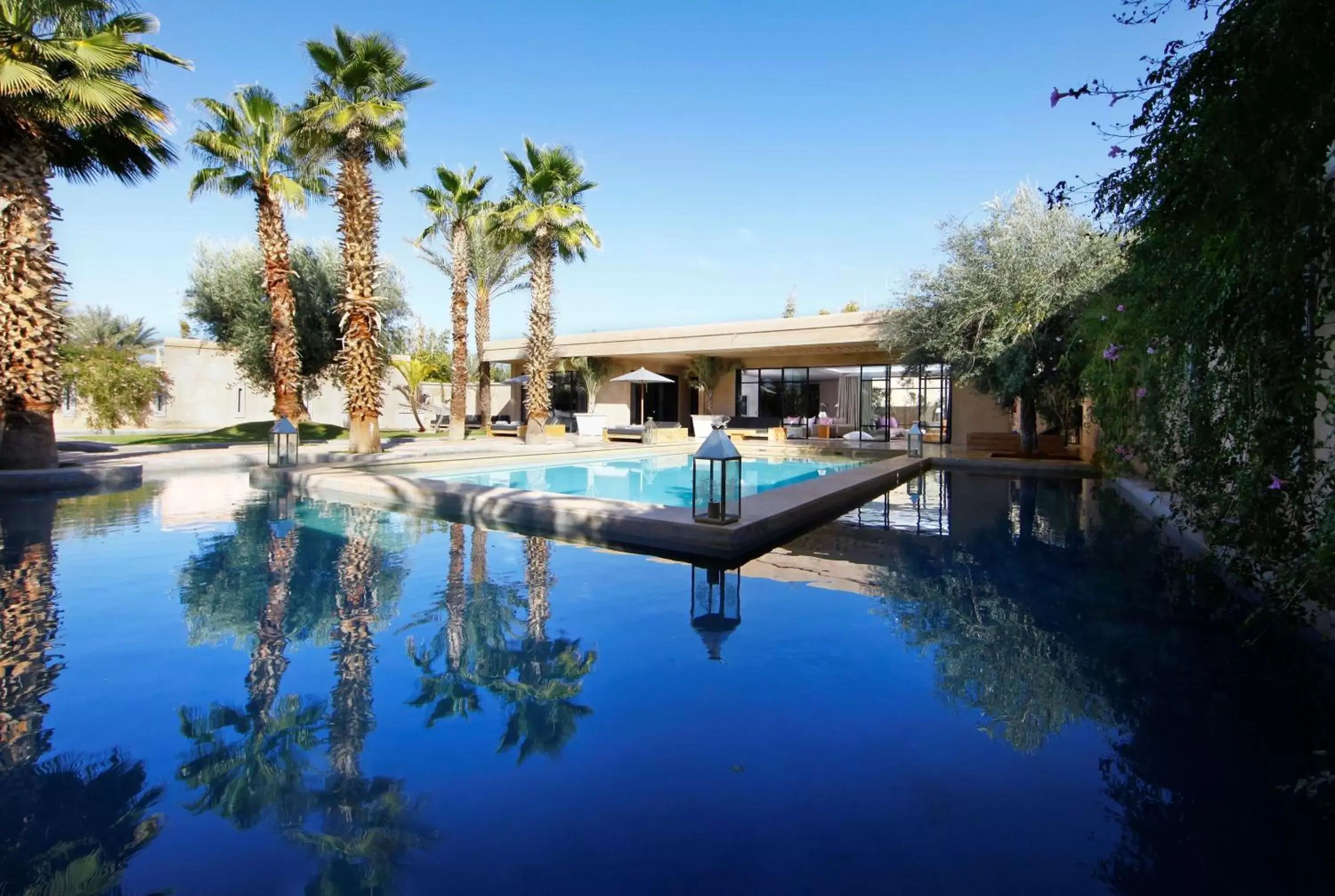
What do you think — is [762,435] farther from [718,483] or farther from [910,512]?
[718,483]

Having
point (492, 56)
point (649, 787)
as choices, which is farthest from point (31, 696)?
point (492, 56)

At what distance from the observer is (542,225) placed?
20250 millimetres

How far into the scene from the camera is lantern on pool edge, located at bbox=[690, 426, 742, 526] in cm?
720

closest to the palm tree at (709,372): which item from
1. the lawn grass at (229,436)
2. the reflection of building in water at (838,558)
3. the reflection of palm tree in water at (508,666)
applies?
Result: the lawn grass at (229,436)

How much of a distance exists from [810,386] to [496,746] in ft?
76.9

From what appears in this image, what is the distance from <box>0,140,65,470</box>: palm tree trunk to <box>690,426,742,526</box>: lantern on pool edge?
10.9 meters

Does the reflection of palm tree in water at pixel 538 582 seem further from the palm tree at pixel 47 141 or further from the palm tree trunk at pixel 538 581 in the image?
the palm tree at pixel 47 141

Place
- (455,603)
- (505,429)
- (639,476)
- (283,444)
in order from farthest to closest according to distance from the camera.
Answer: (505,429) → (639,476) → (283,444) → (455,603)

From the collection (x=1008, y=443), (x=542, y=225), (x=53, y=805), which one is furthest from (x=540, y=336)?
(x=53, y=805)

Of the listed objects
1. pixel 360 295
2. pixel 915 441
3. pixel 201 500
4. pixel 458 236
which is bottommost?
pixel 201 500

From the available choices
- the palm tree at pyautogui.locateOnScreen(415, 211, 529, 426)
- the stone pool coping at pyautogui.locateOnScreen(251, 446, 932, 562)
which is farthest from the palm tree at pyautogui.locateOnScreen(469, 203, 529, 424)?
the stone pool coping at pyautogui.locateOnScreen(251, 446, 932, 562)

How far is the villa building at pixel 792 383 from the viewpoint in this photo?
21344 mm

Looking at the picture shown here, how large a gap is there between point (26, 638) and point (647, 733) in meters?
4.12

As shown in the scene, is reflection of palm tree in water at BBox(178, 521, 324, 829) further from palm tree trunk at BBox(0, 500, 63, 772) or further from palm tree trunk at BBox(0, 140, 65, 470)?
palm tree trunk at BBox(0, 140, 65, 470)
